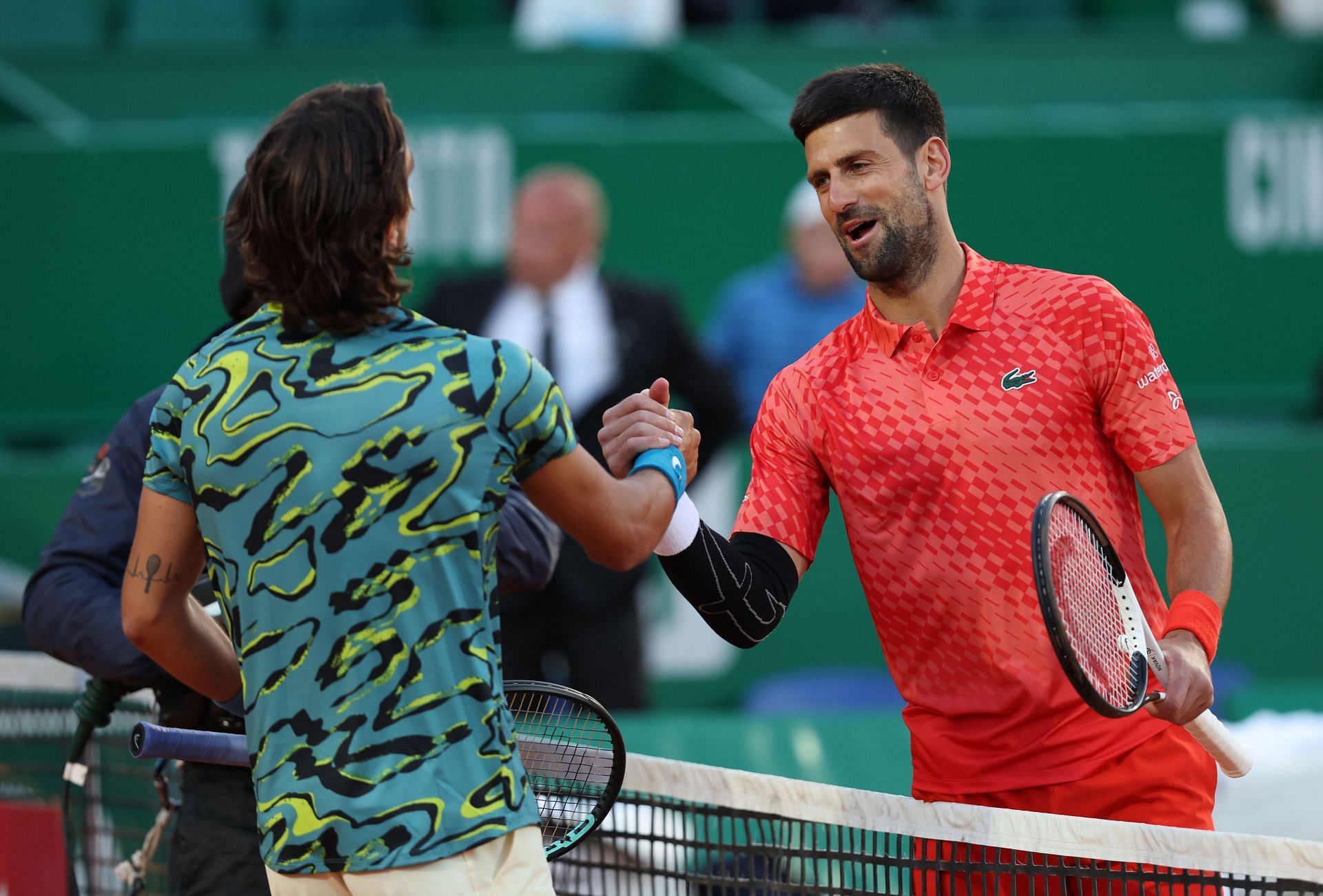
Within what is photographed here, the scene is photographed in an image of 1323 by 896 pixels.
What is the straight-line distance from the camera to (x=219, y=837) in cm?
296

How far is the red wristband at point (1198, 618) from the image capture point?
2.64 m

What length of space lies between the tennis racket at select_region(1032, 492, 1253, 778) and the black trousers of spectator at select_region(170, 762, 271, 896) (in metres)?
1.40

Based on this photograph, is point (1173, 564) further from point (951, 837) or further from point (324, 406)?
point (324, 406)

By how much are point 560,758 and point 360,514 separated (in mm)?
850

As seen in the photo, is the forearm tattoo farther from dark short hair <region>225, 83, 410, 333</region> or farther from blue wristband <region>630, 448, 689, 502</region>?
blue wristband <region>630, 448, 689, 502</region>

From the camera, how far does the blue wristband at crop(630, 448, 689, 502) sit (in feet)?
8.05

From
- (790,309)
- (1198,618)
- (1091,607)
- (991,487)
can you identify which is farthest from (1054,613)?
(790,309)

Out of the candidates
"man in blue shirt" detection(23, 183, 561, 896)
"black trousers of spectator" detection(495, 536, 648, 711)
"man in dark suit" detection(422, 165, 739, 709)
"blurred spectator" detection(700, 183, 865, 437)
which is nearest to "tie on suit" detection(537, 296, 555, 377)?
"man in dark suit" detection(422, 165, 739, 709)

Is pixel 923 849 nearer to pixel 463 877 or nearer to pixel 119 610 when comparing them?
pixel 463 877

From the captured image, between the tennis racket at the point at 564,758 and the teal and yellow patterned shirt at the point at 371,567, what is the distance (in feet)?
1.47

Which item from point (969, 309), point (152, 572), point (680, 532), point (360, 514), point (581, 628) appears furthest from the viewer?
→ point (581, 628)

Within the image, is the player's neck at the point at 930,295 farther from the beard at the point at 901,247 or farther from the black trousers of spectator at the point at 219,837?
the black trousers of spectator at the point at 219,837

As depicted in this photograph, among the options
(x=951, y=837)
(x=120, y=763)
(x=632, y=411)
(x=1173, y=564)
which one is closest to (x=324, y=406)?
(x=632, y=411)

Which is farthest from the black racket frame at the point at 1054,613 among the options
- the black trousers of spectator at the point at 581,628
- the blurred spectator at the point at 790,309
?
the blurred spectator at the point at 790,309
